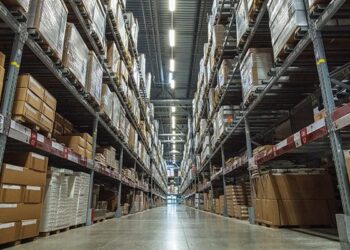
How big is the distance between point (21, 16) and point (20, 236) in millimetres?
2250

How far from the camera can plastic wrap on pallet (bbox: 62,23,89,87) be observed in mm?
4000

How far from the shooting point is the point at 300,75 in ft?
13.5

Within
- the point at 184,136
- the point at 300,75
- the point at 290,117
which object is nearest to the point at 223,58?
the point at 290,117

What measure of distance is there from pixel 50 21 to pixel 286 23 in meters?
2.96

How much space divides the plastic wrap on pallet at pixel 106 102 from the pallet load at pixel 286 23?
370 cm

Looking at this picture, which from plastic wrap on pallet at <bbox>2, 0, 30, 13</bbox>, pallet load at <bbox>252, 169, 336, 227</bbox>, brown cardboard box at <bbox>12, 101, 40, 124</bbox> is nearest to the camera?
plastic wrap on pallet at <bbox>2, 0, 30, 13</bbox>

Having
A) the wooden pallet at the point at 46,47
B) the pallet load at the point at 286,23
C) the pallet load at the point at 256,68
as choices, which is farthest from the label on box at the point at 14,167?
the pallet load at the point at 256,68

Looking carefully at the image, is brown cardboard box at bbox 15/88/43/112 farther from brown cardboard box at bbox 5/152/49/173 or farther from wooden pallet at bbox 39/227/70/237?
wooden pallet at bbox 39/227/70/237

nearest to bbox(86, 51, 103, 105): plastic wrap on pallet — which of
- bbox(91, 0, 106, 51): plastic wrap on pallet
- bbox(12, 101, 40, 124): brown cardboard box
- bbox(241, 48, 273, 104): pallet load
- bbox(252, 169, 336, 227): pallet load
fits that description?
bbox(91, 0, 106, 51): plastic wrap on pallet

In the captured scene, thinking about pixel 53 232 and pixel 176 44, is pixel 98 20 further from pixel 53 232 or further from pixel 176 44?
pixel 176 44

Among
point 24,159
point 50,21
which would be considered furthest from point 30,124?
point 50,21

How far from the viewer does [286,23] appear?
131 inches

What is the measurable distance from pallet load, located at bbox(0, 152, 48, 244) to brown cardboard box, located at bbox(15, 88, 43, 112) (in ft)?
1.95

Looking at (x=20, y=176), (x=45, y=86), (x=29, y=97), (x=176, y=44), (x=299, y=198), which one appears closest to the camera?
(x=20, y=176)
